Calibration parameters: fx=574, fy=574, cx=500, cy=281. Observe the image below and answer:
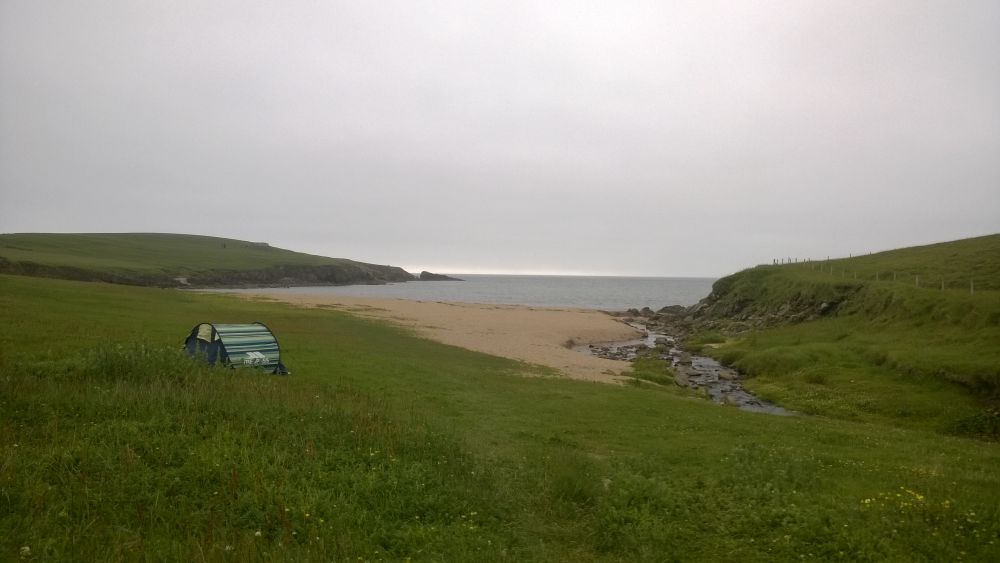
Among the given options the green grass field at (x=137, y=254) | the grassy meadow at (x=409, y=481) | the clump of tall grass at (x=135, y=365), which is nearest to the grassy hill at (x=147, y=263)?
the green grass field at (x=137, y=254)

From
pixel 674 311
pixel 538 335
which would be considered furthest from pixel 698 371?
pixel 674 311

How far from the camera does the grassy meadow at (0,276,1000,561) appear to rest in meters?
7.46

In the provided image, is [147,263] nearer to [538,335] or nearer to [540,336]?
[538,335]

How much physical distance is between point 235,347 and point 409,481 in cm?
1064

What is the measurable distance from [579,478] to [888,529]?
469cm

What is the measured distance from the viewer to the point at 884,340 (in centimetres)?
3212

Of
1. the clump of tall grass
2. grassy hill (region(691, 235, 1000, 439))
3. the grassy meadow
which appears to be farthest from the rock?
the clump of tall grass

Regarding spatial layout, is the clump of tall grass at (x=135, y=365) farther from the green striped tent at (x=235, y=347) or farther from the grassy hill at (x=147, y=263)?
the grassy hill at (x=147, y=263)

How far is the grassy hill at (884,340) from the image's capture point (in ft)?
75.7

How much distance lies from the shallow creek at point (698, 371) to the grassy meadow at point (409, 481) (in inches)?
401

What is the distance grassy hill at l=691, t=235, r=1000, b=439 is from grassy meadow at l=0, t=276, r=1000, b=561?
786 centimetres

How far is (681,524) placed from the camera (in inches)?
359

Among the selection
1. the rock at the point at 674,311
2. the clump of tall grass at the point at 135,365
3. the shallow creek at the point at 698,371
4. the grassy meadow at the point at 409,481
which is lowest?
the shallow creek at the point at 698,371

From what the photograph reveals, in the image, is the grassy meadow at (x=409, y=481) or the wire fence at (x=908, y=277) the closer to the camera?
the grassy meadow at (x=409, y=481)
